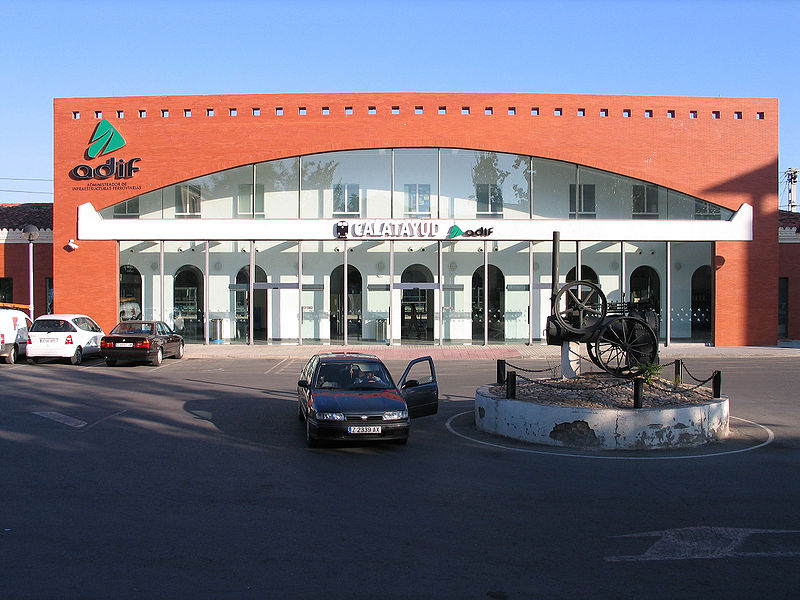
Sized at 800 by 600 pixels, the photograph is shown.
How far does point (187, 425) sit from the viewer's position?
39.8 feet

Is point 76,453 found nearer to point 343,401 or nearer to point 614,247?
point 343,401

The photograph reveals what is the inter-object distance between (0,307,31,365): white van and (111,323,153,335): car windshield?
3.46 m

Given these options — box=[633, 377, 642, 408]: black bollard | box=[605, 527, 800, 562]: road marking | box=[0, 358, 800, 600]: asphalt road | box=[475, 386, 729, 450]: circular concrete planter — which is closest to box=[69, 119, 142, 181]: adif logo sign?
box=[0, 358, 800, 600]: asphalt road

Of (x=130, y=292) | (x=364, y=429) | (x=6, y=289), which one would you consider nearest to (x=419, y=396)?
(x=364, y=429)

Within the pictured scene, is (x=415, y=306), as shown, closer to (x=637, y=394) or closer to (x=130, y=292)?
→ (x=130, y=292)

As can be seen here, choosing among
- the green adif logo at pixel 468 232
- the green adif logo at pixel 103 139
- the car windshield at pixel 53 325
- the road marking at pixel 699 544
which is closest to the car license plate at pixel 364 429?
the road marking at pixel 699 544

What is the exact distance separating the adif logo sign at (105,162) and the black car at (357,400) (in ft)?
68.4

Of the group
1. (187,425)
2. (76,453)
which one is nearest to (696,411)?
(187,425)

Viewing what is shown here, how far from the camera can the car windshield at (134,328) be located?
74.9ft

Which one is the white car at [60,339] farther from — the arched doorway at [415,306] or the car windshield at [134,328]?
the arched doorway at [415,306]

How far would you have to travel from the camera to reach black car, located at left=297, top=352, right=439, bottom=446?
995cm

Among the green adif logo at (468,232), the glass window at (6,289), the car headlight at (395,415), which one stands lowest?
the car headlight at (395,415)

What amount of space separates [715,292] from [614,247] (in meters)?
4.56

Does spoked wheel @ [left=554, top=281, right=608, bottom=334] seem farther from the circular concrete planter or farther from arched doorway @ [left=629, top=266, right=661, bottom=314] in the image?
arched doorway @ [left=629, top=266, right=661, bottom=314]
